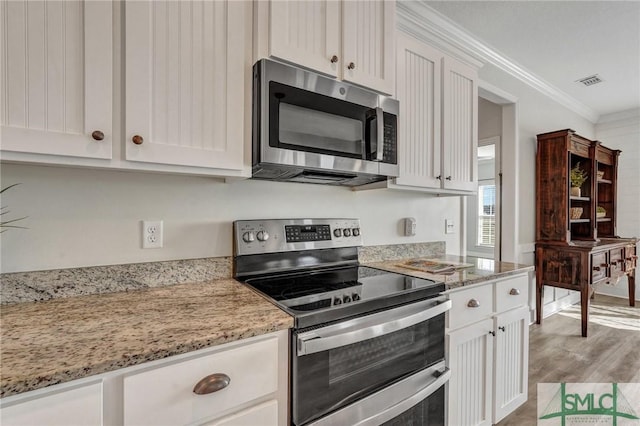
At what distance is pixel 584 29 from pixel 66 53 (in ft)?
11.2

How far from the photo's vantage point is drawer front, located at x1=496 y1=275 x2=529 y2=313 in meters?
1.72

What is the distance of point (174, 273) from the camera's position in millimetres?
1354

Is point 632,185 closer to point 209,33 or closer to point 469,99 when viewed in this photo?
point 469,99

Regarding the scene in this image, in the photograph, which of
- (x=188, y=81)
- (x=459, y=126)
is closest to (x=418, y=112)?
(x=459, y=126)

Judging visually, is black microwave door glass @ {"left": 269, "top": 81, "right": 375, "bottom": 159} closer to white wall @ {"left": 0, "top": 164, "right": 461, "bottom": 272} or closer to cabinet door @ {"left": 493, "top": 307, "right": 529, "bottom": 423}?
white wall @ {"left": 0, "top": 164, "right": 461, "bottom": 272}

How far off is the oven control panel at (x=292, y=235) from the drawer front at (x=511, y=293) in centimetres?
81

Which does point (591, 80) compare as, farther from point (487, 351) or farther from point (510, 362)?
point (487, 351)

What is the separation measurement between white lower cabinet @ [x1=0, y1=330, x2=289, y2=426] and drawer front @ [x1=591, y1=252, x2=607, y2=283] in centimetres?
360

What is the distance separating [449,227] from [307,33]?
1.81m

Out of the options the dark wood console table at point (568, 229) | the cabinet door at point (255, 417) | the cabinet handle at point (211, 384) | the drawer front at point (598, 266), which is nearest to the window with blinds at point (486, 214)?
the dark wood console table at point (568, 229)

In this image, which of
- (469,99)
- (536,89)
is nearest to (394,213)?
(469,99)

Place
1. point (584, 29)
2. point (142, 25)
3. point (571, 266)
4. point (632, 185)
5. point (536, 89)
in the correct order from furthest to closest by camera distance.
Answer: point (632, 185) < point (536, 89) < point (571, 266) < point (584, 29) < point (142, 25)

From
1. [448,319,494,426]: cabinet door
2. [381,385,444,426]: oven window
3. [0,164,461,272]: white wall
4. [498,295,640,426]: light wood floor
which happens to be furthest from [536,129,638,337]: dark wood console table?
[0,164,461,272]: white wall

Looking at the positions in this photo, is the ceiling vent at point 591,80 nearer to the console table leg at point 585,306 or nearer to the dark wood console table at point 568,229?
the dark wood console table at point 568,229
